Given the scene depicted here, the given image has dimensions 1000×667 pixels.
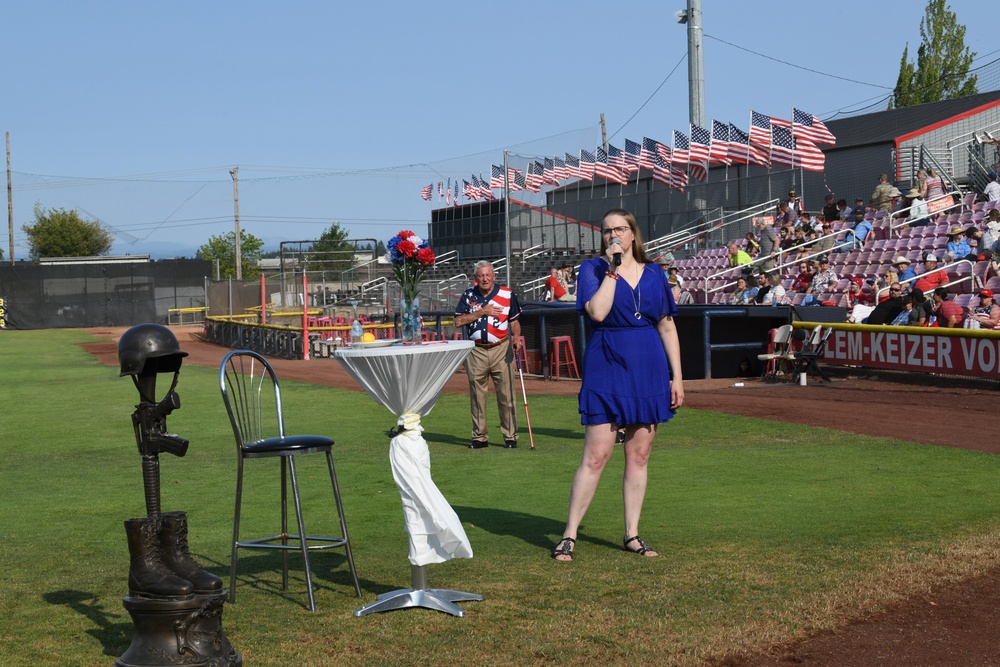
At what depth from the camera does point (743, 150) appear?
111ft

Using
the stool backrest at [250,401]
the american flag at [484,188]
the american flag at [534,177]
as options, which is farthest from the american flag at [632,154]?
the stool backrest at [250,401]

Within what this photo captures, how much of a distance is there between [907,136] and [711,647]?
32834 mm

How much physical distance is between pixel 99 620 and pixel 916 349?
49.5ft

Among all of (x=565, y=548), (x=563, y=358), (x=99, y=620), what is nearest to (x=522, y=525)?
(x=565, y=548)

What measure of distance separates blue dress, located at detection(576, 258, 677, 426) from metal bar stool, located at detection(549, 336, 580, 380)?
578 inches

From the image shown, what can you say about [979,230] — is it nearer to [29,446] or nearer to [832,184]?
[832,184]

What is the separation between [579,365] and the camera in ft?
Answer: 70.8

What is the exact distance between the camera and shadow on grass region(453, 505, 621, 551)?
711 centimetres

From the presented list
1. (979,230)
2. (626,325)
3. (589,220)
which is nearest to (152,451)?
(626,325)

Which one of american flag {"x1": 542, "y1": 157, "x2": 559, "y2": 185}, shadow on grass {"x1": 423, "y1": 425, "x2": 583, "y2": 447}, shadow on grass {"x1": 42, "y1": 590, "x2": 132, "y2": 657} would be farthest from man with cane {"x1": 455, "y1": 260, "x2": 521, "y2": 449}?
american flag {"x1": 542, "y1": 157, "x2": 559, "y2": 185}

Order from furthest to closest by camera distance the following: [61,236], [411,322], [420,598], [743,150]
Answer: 1. [61,236]
2. [743,150]
3. [411,322]
4. [420,598]

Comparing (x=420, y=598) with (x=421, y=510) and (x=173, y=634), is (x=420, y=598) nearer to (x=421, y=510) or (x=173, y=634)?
(x=421, y=510)

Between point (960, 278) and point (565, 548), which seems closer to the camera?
point (565, 548)

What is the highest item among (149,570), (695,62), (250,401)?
(695,62)
